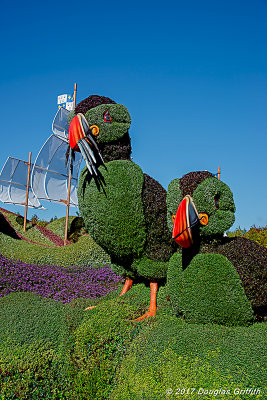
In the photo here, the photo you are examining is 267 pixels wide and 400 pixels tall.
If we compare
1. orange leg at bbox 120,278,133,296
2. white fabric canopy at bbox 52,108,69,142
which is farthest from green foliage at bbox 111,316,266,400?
white fabric canopy at bbox 52,108,69,142

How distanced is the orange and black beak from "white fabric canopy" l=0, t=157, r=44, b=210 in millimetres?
16702

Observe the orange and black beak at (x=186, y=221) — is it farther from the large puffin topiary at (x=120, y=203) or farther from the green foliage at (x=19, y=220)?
the green foliage at (x=19, y=220)

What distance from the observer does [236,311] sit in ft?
15.1

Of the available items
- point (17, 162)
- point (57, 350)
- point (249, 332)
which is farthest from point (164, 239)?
point (17, 162)

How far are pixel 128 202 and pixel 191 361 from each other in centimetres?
253

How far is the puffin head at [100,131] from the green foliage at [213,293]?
2287mm

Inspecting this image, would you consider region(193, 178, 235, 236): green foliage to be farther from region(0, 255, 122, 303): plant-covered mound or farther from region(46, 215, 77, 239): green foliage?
region(46, 215, 77, 239): green foliage

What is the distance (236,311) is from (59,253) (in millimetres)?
8981

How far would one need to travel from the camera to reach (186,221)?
15.1 feet

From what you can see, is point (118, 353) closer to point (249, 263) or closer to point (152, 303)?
point (152, 303)

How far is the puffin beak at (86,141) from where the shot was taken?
18.9 ft

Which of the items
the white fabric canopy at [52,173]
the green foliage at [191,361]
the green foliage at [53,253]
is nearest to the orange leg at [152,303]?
the green foliage at [191,361]

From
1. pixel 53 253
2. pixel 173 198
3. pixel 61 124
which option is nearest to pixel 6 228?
pixel 61 124

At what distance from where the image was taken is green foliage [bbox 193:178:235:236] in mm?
4871
